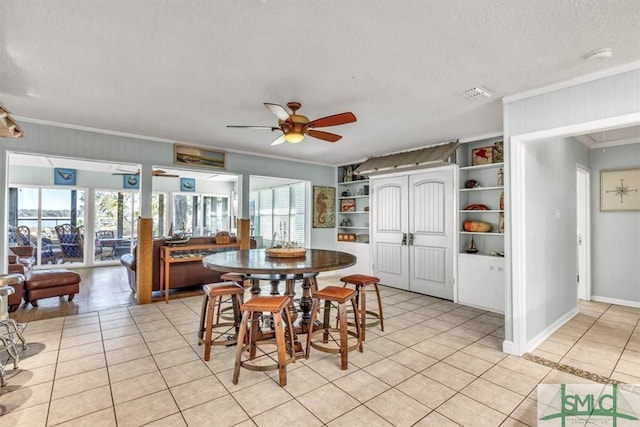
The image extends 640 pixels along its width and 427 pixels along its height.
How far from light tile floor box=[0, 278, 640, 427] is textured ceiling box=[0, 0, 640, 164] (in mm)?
2540

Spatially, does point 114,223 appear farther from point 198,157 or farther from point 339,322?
point 339,322

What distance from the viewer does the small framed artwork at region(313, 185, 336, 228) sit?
6883 mm

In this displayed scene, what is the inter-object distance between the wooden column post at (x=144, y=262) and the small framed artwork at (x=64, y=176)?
5088mm

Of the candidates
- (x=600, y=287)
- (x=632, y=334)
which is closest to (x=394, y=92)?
(x=632, y=334)

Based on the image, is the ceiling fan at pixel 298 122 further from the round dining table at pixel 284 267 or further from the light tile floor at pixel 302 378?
the light tile floor at pixel 302 378

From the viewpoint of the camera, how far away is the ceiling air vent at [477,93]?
3002mm

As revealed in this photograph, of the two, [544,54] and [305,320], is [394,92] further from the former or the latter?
[305,320]

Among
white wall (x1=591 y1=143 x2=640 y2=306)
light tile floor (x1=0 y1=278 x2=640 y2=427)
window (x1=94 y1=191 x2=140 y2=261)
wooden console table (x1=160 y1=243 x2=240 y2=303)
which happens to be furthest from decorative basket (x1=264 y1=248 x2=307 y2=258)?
window (x1=94 y1=191 x2=140 y2=261)

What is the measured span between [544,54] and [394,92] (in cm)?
121

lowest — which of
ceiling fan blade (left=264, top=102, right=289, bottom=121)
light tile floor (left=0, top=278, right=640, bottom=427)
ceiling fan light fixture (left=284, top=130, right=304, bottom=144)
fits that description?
light tile floor (left=0, top=278, right=640, bottom=427)

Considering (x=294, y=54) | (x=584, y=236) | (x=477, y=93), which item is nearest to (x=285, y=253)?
(x=294, y=54)

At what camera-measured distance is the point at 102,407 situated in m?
2.17

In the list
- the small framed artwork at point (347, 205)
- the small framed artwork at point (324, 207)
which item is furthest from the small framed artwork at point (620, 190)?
the small framed artwork at point (324, 207)

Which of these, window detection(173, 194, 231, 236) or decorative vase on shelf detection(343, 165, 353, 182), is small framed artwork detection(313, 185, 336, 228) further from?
window detection(173, 194, 231, 236)
